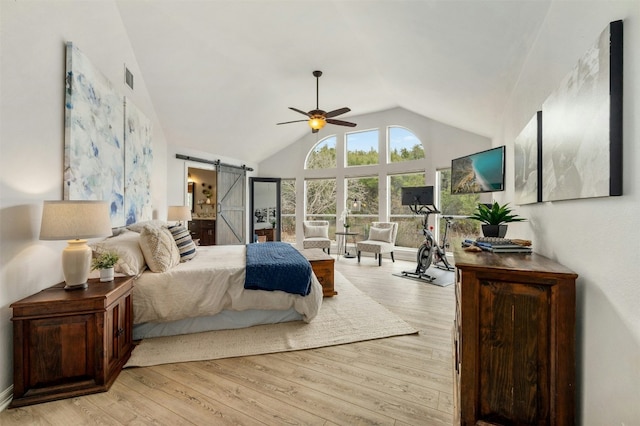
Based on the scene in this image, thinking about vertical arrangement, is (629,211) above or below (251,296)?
above

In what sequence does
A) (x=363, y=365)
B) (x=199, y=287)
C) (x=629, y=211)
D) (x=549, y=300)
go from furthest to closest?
(x=199, y=287), (x=363, y=365), (x=549, y=300), (x=629, y=211)

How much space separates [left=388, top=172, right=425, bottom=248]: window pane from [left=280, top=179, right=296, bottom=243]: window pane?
2.63m

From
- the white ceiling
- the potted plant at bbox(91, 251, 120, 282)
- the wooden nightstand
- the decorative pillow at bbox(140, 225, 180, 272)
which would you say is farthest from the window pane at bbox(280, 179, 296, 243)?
the wooden nightstand

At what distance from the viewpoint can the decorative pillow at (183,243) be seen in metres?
2.86

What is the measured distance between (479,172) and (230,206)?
510cm

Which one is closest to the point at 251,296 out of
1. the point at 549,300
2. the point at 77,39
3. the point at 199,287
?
the point at 199,287

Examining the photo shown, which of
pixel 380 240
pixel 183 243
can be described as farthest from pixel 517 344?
pixel 380 240

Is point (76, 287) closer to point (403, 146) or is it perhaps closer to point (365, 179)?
point (365, 179)

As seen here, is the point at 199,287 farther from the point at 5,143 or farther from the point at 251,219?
the point at 251,219

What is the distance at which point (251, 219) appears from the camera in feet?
23.2

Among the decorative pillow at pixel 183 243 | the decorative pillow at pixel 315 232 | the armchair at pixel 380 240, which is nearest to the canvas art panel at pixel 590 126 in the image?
the decorative pillow at pixel 183 243

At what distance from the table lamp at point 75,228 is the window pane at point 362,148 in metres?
5.51

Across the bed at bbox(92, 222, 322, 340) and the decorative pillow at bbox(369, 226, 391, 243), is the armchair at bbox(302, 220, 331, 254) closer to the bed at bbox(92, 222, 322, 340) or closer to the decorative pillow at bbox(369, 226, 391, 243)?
the decorative pillow at bbox(369, 226, 391, 243)

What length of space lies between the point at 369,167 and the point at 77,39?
530 centimetres
